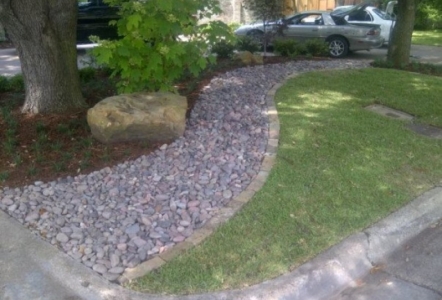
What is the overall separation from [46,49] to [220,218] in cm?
382

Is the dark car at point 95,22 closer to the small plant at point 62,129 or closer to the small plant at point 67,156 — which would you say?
the small plant at point 62,129

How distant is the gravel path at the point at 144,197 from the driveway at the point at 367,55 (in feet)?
28.7

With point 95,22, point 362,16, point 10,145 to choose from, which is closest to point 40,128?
point 10,145

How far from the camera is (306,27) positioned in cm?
1570

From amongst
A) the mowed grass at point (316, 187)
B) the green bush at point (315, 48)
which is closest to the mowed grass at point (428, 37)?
the green bush at point (315, 48)

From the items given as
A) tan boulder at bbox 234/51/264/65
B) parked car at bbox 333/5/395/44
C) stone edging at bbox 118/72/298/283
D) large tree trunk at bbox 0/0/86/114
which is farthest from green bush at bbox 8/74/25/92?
parked car at bbox 333/5/395/44

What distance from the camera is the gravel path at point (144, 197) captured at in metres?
3.99

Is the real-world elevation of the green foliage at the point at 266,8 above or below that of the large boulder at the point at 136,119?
above

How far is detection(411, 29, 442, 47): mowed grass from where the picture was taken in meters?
19.7

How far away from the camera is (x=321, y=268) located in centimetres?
384

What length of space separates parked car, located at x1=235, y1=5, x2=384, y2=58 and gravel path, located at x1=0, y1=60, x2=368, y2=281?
945cm

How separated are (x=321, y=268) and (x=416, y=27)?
24483 millimetres

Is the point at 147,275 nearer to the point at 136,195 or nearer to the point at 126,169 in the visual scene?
the point at 136,195

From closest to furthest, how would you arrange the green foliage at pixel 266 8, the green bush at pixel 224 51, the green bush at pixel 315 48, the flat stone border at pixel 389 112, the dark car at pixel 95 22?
the flat stone border at pixel 389 112
the green bush at pixel 224 51
the green foliage at pixel 266 8
the green bush at pixel 315 48
the dark car at pixel 95 22
